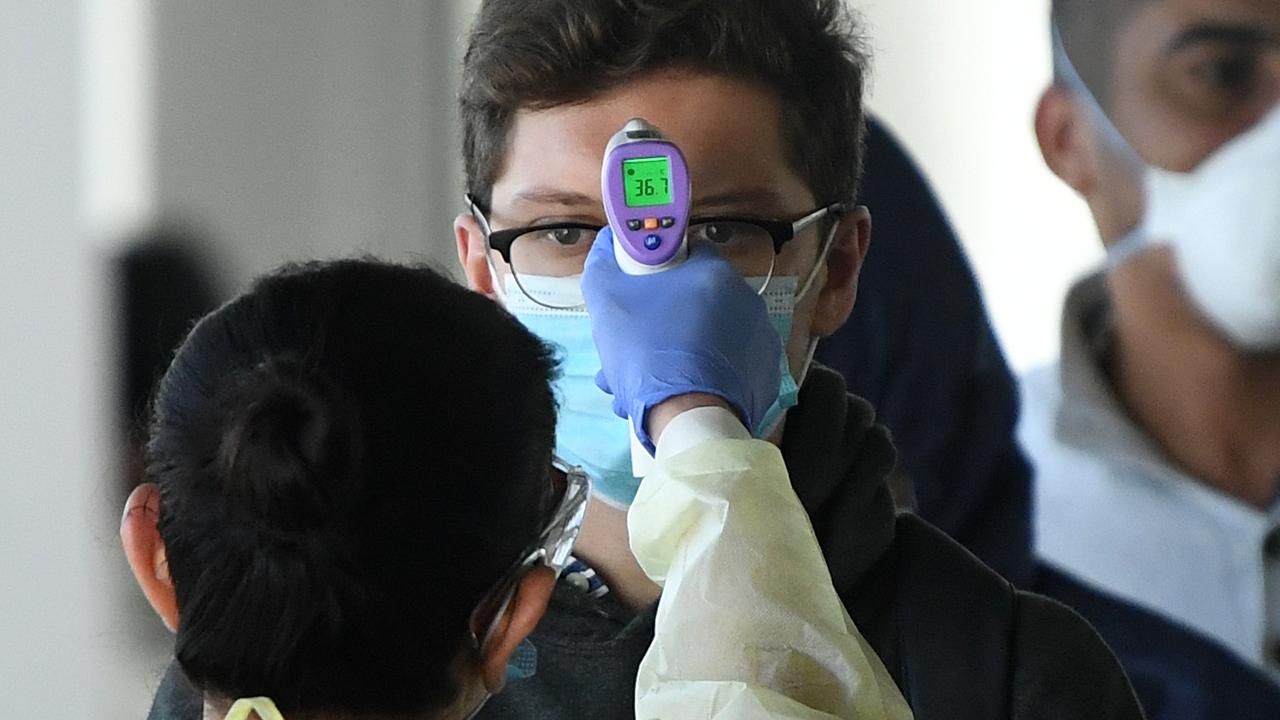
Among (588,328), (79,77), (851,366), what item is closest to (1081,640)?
(588,328)

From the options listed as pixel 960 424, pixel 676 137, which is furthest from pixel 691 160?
pixel 960 424

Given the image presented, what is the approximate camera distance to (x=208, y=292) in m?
2.10

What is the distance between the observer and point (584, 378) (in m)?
0.96

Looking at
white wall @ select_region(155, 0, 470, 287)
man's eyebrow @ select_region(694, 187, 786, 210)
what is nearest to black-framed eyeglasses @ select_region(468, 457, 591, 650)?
man's eyebrow @ select_region(694, 187, 786, 210)

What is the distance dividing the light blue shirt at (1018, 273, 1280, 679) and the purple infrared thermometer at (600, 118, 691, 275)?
958mm

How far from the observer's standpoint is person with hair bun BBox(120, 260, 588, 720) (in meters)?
0.61

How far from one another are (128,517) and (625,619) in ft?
1.23

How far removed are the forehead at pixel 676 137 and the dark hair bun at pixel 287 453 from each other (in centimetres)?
37

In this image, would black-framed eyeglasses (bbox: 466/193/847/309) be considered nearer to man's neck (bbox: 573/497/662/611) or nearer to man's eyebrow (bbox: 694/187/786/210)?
man's eyebrow (bbox: 694/187/786/210)

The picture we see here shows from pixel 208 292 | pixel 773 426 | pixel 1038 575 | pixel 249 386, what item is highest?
pixel 249 386

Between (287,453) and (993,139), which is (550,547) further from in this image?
(993,139)

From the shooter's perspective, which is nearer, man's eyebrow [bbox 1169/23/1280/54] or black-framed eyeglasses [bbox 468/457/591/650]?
black-framed eyeglasses [bbox 468/457/591/650]

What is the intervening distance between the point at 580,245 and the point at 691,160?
88mm

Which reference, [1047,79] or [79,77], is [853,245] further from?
[79,77]
